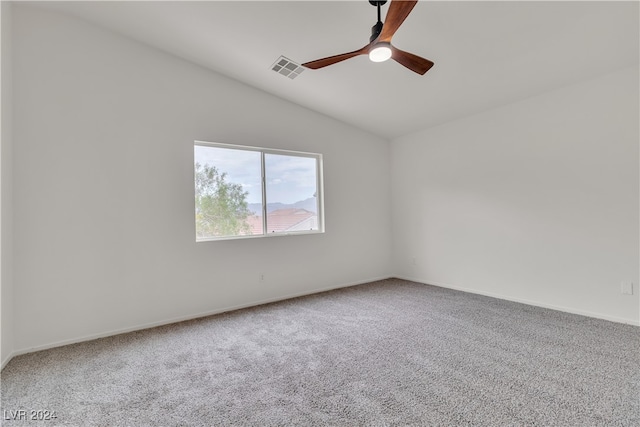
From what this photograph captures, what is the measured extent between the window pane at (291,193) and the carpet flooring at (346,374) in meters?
1.48

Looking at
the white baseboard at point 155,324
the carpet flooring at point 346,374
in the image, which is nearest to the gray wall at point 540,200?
the carpet flooring at point 346,374

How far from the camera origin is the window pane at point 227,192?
3561 millimetres

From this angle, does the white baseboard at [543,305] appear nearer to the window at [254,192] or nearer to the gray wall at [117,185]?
the window at [254,192]

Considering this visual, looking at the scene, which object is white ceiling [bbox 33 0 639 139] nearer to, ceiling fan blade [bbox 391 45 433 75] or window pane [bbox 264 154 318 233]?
ceiling fan blade [bbox 391 45 433 75]

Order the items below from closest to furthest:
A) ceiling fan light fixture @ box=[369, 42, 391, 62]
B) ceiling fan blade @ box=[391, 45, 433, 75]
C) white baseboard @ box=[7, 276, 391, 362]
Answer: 1. ceiling fan light fixture @ box=[369, 42, 391, 62]
2. ceiling fan blade @ box=[391, 45, 433, 75]
3. white baseboard @ box=[7, 276, 391, 362]

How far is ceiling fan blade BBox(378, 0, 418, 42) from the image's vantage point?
62.2 inches

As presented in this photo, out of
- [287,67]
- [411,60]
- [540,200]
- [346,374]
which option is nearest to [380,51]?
[411,60]

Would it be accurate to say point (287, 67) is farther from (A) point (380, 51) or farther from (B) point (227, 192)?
(B) point (227, 192)

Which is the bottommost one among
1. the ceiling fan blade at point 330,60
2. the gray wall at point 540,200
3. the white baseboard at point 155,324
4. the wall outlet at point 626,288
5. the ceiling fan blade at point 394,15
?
the white baseboard at point 155,324

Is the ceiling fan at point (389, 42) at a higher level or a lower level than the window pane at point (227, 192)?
higher

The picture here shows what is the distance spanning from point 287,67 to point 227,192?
5.64 feet

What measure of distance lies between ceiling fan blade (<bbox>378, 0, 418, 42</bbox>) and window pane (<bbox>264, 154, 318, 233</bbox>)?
251 cm

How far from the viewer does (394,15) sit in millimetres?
1692

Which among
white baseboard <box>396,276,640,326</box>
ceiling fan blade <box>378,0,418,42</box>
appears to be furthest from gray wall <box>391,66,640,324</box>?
ceiling fan blade <box>378,0,418,42</box>
